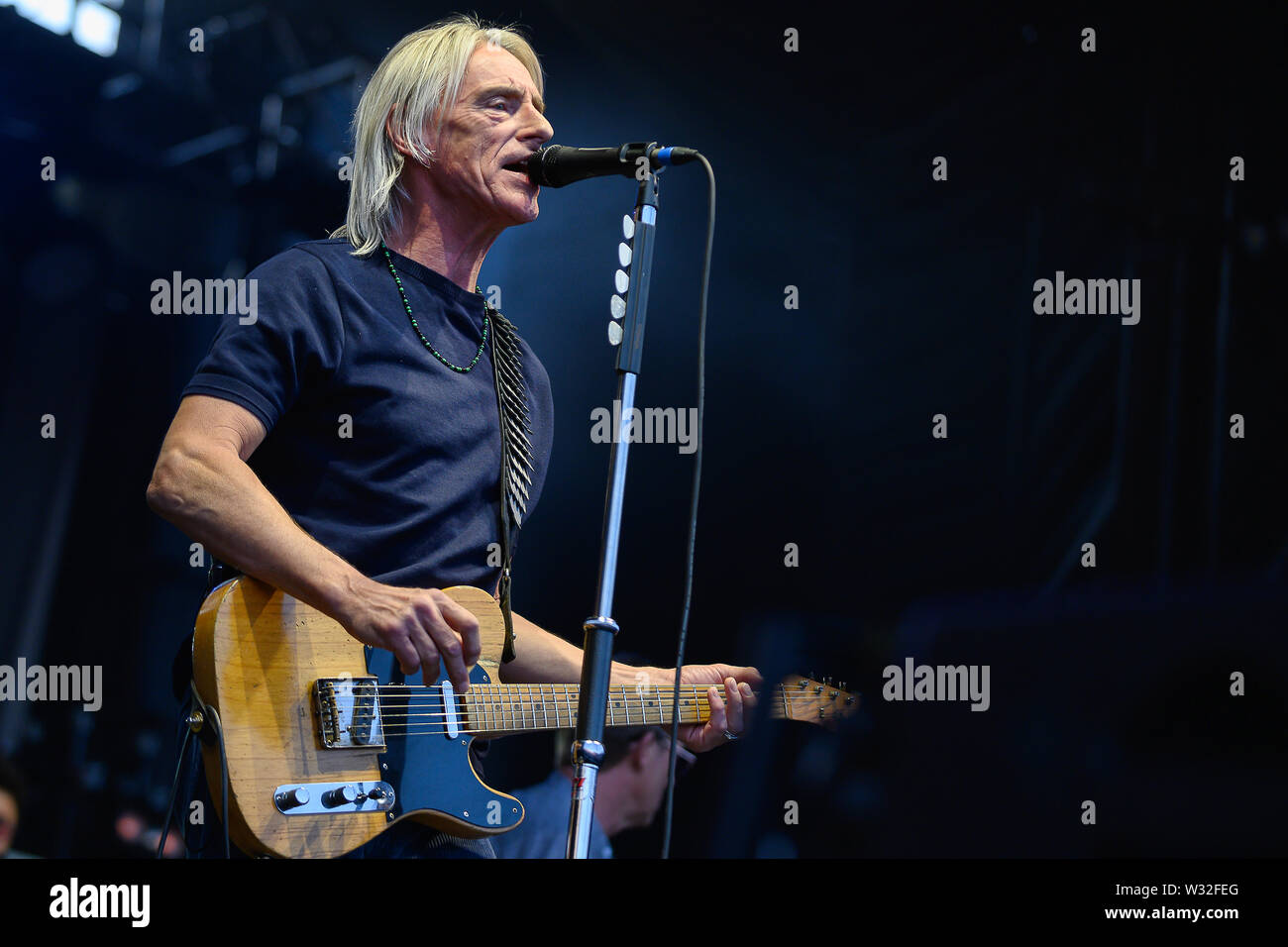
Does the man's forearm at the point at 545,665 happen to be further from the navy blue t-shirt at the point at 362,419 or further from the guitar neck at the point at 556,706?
the navy blue t-shirt at the point at 362,419

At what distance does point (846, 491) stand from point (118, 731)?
8.91 feet

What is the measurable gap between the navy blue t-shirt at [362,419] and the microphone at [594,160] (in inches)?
16.8

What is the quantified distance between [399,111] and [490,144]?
27cm

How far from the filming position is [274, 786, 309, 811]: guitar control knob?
5.86ft

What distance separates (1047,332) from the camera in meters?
3.42

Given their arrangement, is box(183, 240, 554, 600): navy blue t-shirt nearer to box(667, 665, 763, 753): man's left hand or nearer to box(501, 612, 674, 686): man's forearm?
box(501, 612, 674, 686): man's forearm

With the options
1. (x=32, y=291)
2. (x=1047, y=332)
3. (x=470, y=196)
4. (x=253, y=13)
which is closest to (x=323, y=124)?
(x=253, y=13)

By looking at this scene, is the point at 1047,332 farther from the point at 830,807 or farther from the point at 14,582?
the point at 14,582

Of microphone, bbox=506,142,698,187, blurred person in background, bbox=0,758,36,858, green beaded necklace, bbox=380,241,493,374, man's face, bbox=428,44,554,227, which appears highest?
man's face, bbox=428,44,554,227

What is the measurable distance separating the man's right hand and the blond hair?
0.93m

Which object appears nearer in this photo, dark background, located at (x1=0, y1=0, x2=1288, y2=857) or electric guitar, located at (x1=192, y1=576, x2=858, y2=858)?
electric guitar, located at (x1=192, y1=576, x2=858, y2=858)

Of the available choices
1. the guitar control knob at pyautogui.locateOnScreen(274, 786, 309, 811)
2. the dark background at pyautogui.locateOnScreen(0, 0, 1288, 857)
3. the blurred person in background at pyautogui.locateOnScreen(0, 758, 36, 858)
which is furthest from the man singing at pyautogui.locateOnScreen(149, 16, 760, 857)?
the blurred person in background at pyautogui.locateOnScreen(0, 758, 36, 858)

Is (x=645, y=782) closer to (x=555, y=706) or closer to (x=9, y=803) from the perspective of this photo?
(x=555, y=706)

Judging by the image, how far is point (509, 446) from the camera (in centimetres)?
233
